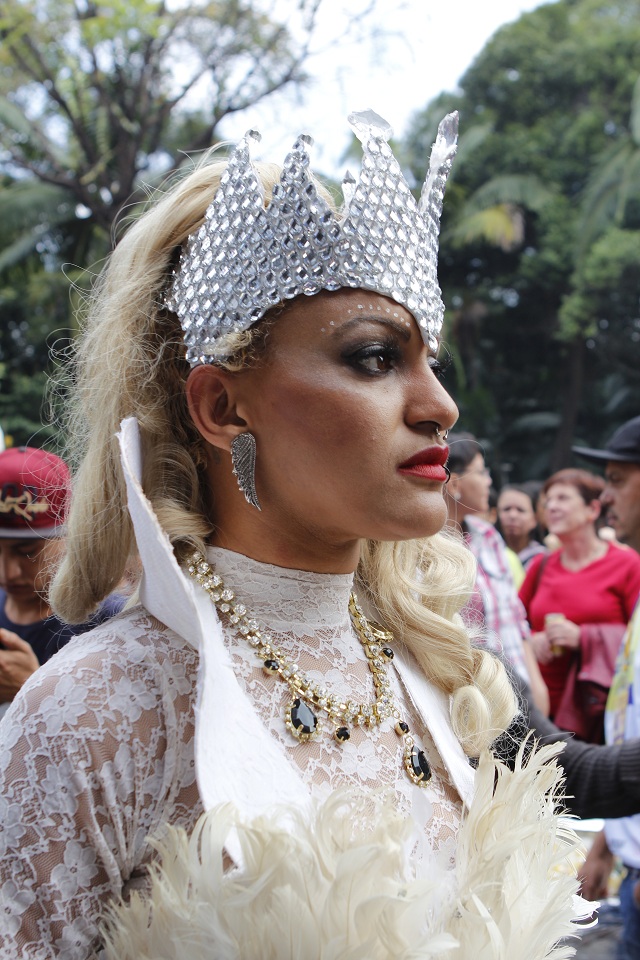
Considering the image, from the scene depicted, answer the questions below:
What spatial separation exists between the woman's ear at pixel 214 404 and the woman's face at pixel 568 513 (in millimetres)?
3790

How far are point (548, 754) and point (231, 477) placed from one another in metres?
0.68

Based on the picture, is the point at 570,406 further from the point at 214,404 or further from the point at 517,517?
the point at 214,404

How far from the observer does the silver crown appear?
1394 mm

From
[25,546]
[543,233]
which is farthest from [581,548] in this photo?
[543,233]

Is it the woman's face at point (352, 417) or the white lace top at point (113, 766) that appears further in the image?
the woman's face at point (352, 417)

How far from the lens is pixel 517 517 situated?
7051 mm

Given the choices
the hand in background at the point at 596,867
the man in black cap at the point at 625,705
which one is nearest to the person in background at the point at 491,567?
the man in black cap at the point at 625,705

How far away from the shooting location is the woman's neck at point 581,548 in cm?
494

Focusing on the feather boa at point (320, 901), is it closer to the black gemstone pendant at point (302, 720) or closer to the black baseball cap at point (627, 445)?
the black gemstone pendant at point (302, 720)

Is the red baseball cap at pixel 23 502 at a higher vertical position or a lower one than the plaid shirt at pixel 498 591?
higher

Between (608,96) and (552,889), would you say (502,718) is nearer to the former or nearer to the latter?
(552,889)

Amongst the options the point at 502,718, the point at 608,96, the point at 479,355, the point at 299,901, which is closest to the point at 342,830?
the point at 299,901

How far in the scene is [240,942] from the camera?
114 centimetres

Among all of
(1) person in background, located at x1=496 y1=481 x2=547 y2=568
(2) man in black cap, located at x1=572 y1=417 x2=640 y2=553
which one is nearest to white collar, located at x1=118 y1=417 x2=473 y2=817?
(2) man in black cap, located at x1=572 y1=417 x2=640 y2=553
